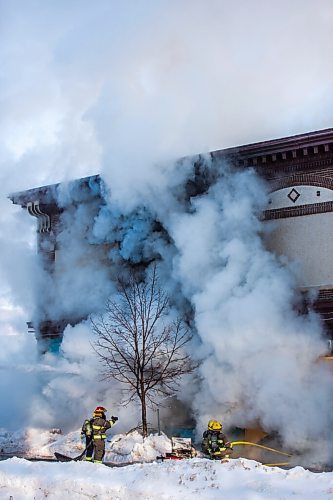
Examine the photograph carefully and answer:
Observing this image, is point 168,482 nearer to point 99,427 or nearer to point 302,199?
point 99,427

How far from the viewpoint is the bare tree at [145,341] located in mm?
16531

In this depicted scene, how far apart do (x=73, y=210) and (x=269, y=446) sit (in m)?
10.6

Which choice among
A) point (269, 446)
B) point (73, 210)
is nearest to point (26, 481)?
point (269, 446)

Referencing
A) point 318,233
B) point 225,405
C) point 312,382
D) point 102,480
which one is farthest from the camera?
point 318,233

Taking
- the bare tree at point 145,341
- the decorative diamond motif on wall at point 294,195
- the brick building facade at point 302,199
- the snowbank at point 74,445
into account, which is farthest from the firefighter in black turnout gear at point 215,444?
the decorative diamond motif on wall at point 294,195

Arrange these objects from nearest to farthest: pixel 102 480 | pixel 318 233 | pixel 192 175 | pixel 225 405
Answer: pixel 102 480, pixel 225 405, pixel 318 233, pixel 192 175

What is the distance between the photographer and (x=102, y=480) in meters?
7.62

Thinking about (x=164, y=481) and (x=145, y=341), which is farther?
(x=145, y=341)

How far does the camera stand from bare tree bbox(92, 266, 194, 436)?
1653cm

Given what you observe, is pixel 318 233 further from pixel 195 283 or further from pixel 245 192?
pixel 195 283

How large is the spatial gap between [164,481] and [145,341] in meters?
9.07

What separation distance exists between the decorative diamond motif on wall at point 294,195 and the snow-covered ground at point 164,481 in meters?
10.7

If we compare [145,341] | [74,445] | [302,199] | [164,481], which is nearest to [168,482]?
[164,481]

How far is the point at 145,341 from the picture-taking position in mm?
16453
